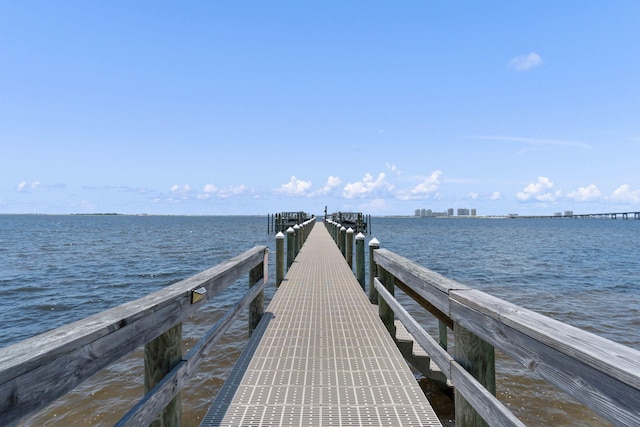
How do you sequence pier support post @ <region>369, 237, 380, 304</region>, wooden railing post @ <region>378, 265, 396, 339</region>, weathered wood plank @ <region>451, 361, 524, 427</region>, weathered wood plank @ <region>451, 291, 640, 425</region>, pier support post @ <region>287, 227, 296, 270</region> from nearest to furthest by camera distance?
weathered wood plank @ <region>451, 291, 640, 425</region>
weathered wood plank @ <region>451, 361, 524, 427</region>
wooden railing post @ <region>378, 265, 396, 339</region>
pier support post @ <region>369, 237, 380, 304</region>
pier support post @ <region>287, 227, 296, 270</region>

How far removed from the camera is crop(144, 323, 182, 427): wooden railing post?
2396mm

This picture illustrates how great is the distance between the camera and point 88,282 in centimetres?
1636

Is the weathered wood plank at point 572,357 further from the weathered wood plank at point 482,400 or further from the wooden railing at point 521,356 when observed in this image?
the weathered wood plank at point 482,400

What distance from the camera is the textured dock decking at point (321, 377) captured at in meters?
3.14

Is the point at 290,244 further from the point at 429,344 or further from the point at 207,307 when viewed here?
the point at 429,344

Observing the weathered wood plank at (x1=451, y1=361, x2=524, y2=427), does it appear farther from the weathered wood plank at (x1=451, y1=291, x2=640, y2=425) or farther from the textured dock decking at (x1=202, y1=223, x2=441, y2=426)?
the textured dock decking at (x1=202, y1=223, x2=441, y2=426)

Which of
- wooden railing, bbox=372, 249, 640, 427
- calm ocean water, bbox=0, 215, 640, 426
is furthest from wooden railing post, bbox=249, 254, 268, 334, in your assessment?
wooden railing, bbox=372, 249, 640, 427

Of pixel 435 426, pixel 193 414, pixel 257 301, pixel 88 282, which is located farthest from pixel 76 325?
pixel 88 282

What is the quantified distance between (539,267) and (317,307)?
21.1 m

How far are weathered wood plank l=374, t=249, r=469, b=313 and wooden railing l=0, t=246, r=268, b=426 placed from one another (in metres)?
1.95

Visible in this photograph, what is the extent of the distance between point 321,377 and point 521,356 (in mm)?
2528

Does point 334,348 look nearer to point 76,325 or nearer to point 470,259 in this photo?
point 76,325

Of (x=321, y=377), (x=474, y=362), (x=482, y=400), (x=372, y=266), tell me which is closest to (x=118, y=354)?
(x=482, y=400)

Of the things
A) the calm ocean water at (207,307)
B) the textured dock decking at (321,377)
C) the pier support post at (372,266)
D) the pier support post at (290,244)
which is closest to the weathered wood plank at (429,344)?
the textured dock decking at (321,377)
